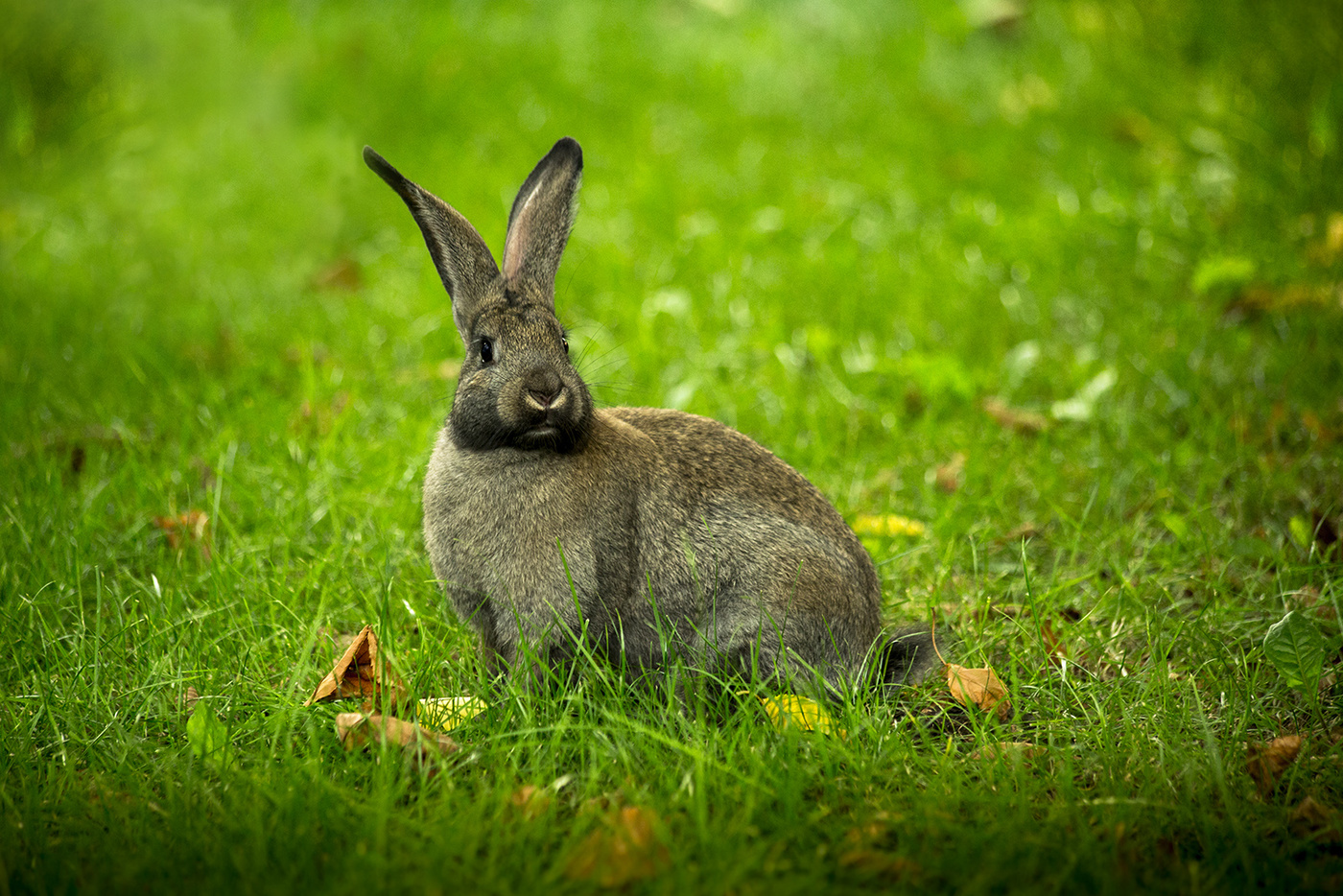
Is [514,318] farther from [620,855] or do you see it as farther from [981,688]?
[981,688]

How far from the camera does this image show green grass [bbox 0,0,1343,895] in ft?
7.75

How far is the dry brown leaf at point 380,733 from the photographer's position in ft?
8.25

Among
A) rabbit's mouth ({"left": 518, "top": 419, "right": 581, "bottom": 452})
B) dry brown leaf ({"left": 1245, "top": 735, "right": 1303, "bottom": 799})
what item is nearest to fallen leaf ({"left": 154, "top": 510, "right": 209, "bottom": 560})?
rabbit's mouth ({"left": 518, "top": 419, "right": 581, "bottom": 452})

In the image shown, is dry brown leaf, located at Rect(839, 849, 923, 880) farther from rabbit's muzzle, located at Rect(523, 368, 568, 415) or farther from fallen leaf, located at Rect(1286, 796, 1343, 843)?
rabbit's muzzle, located at Rect(523, 368, 568, 415)

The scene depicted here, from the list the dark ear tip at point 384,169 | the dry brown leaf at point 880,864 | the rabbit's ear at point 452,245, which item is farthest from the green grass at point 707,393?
the dark ear tip at point 384,169

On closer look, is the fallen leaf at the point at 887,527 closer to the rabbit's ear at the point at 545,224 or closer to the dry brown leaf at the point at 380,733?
the rabbit's ear at the point at 545,224

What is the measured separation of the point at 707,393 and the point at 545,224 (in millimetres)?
1960

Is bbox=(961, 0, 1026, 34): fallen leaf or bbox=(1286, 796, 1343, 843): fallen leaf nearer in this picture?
bbox=(1286, 796, 1343, 843): fallen leaf

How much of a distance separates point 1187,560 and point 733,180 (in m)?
4.84

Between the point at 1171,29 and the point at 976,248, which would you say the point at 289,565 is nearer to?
the point at 976,248

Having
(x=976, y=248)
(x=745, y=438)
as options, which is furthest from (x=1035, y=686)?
(x=976, y=248)

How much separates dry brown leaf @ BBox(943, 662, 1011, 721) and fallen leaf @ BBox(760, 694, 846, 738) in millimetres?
414

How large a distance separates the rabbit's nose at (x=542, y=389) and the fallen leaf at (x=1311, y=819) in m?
2.06

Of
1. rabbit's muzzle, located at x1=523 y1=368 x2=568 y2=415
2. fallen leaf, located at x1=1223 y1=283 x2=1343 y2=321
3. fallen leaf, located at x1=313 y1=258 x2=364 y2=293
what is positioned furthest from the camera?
fallen leaf, located at x1=313 y1=258 x2=364 y2=293
